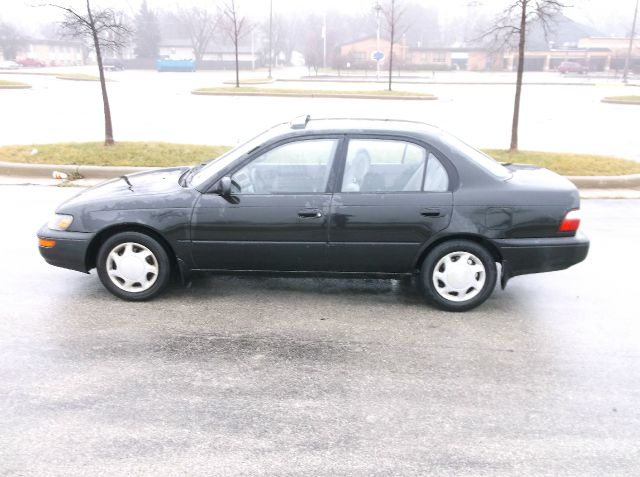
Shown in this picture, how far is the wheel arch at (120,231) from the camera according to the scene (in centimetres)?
477

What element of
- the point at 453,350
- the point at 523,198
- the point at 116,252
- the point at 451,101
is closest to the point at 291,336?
the point at 453,350

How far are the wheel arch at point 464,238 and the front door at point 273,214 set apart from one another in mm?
778

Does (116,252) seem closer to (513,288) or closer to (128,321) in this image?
(128,321)

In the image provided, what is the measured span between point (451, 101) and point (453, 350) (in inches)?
1047

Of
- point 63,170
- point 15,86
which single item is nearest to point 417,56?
point 15,86

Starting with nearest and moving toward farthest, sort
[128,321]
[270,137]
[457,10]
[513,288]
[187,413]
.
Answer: [187,413] < [128,321] < [270,137] < [513,288] < [457,10]

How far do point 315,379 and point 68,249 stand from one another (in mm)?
2431

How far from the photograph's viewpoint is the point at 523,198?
15.4 feet

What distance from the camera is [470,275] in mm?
4711

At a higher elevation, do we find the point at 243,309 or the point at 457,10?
the point at 457,10

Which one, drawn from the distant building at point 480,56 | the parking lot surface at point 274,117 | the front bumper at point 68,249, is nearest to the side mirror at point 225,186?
the front bumper at point 68,249

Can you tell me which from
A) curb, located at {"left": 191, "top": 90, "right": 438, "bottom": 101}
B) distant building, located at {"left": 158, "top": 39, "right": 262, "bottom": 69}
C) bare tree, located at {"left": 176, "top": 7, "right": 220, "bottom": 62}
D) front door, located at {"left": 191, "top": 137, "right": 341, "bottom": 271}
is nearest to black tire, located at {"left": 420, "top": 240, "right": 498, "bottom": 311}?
front door, located at {"left": 191, "top": 137, "right": 341, "bottom": 271}

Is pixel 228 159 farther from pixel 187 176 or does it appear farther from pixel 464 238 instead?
pixel 464 238

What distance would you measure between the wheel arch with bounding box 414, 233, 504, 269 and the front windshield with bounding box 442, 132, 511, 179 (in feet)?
1.85
